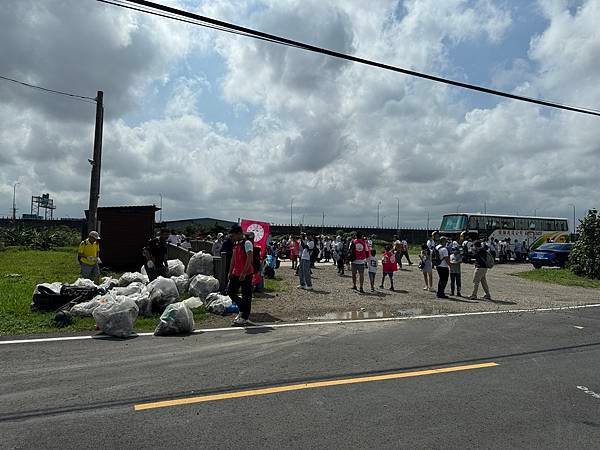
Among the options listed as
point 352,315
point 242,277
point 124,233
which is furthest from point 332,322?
point 124,233

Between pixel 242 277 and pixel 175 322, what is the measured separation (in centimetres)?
166

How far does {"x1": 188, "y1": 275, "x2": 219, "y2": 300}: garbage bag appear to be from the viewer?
36.9 feet

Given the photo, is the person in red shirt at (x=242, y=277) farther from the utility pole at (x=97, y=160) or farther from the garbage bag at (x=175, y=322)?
the utility pole at (x=97, y=160)

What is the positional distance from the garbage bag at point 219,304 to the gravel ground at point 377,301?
0.92ft

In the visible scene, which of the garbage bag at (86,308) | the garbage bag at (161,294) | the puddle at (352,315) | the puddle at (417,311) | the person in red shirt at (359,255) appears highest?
the person in red shirt at (359,255)

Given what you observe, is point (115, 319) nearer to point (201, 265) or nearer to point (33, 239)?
point (201, 265)

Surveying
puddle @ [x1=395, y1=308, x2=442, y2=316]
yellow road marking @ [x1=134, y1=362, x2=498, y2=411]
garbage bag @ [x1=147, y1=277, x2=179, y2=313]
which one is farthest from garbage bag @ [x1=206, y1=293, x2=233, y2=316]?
yellow road marking @ [x1=134, y1=362, x2=498, y2=411]

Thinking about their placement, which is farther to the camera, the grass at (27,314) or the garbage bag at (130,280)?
the garbage bag at (130,280)

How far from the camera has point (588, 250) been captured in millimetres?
24391

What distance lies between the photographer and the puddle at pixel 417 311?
36.8 feet

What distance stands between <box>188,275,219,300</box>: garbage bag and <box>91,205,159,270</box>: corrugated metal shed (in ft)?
22.5

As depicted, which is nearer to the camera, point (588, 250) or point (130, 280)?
point (130, 280)

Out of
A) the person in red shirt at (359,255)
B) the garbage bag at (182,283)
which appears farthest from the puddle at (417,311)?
the garbage bag at (182,283)

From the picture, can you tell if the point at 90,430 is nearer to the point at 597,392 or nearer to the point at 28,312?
the point at 597,392
